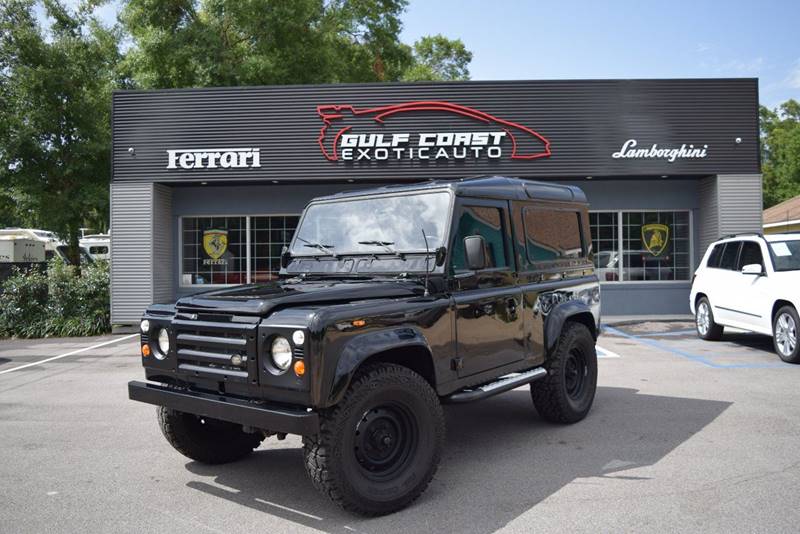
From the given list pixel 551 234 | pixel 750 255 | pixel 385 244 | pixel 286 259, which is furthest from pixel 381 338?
pixel 750 255

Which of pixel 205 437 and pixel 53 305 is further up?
pixel 53 305

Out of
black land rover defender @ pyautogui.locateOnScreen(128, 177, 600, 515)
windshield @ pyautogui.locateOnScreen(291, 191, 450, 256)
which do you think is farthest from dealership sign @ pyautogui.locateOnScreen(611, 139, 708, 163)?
windshield @ pyautogui.locateOnScreen(291, 191, 450, 256)

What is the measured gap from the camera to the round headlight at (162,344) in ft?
14.5

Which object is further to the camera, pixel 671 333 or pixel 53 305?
pixel 53 305

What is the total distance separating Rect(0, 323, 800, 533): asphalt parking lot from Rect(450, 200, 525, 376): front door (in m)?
0.83

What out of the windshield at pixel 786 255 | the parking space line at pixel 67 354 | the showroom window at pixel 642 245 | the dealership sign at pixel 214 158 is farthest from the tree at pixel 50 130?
the windshield at pixel 786 255

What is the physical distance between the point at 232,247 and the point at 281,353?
42.4 feet

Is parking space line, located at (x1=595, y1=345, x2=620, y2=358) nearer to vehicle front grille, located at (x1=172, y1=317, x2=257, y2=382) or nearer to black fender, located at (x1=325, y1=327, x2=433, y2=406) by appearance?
black fender, located at (x1=325, y1=327, x2=433, y2=406)

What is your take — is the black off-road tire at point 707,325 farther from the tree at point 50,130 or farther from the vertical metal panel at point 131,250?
the tree at point 50,130

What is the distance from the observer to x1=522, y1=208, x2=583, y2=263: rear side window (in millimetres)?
5746

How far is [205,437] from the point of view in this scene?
496 centimetres

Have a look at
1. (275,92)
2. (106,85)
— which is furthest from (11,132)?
(275,92)

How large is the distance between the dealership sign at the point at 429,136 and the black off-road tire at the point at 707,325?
16.7 ft

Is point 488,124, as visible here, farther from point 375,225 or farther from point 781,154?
point 781,154
